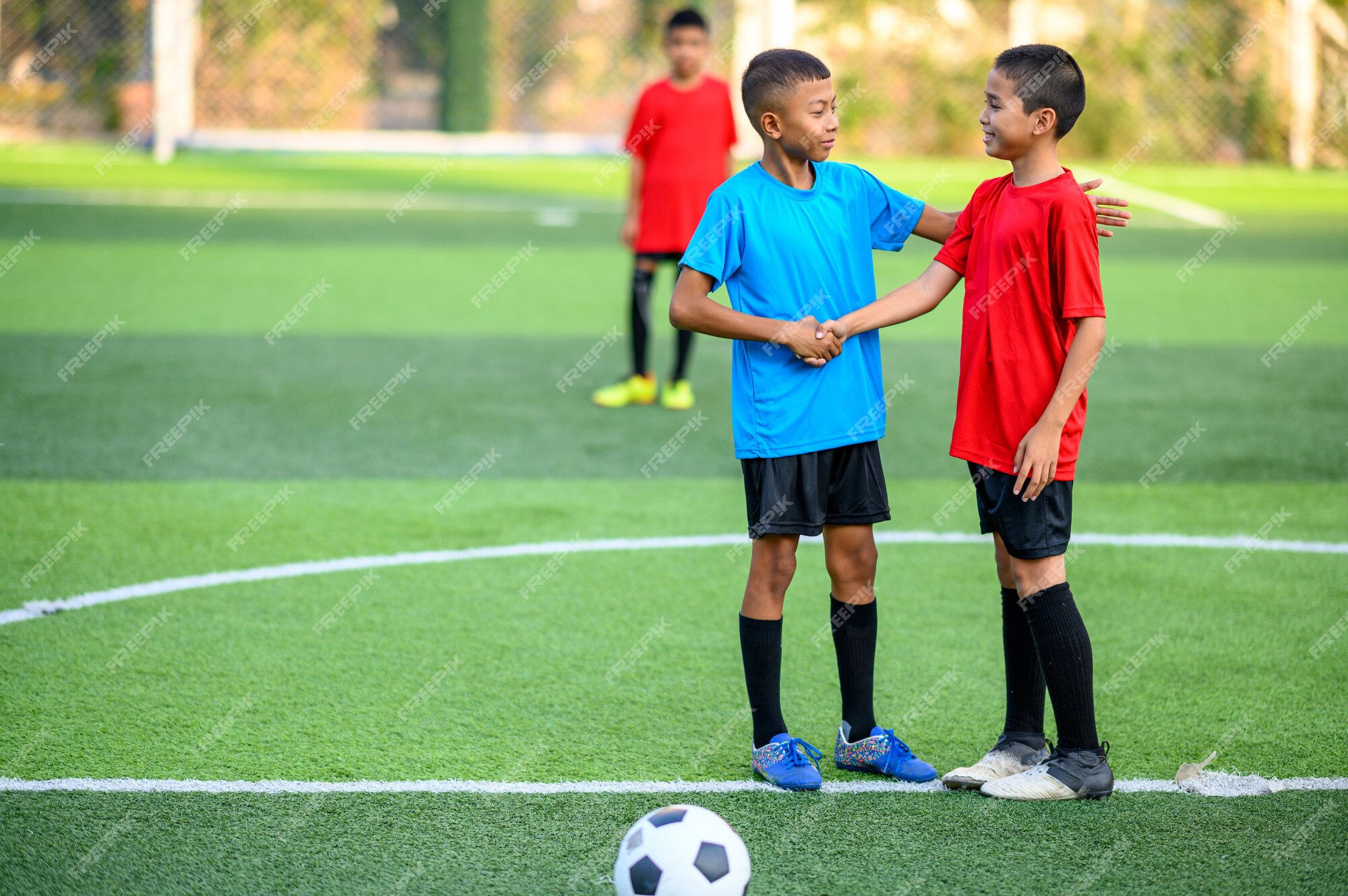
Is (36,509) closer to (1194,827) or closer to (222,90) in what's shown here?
(1194,827)

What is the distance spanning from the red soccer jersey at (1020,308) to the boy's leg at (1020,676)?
322 mm

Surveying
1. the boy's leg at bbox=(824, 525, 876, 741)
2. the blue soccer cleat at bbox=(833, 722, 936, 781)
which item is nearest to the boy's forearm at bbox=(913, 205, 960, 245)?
the boy's leg at bbox=(824, 525, 876, 741)

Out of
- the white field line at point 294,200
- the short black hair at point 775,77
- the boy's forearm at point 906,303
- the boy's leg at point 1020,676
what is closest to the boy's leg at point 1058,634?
the boy's leg at point 1020,676

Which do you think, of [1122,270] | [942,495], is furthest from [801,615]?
[1122,270]

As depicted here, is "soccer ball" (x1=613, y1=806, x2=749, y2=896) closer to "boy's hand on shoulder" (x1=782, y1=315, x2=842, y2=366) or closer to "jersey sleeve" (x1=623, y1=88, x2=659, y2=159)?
"boy's hand on shoulder" (x1=782, y1=315, x2=842, y2=366)

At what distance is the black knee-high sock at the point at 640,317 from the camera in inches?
291

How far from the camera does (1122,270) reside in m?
12.2

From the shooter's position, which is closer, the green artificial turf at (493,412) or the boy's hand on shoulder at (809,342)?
the boy's hand on shoulder at (809,342)

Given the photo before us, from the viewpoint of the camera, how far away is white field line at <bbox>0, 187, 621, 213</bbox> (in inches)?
597

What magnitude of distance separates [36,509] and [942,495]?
12.0ft

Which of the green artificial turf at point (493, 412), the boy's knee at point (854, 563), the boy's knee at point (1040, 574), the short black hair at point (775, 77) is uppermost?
the short black hair at point (775, 77)

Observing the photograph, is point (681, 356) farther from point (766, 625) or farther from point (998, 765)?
point (998, 765)

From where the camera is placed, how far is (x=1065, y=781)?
10.5 feet

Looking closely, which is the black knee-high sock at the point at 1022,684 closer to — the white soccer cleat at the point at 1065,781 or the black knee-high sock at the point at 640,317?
the white soccer cleat at the point at 1065,781
